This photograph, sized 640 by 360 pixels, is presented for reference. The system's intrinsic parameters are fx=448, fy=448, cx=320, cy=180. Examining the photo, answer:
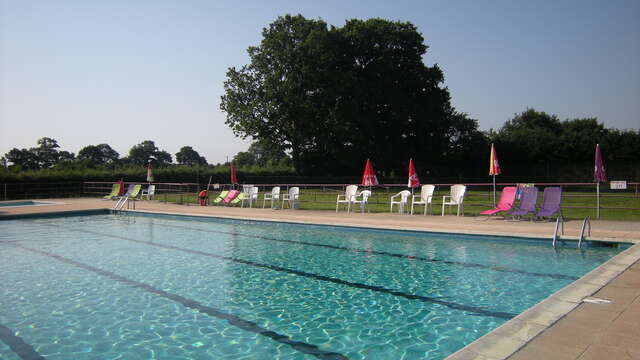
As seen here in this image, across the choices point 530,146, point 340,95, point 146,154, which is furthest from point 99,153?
point 530,146

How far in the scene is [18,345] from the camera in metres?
4.13

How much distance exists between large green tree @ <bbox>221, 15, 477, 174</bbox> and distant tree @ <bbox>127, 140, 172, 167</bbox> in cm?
4972

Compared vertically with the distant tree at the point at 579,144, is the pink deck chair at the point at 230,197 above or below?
below

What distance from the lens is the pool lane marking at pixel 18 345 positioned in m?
3.91

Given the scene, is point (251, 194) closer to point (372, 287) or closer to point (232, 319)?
point (372, 287)

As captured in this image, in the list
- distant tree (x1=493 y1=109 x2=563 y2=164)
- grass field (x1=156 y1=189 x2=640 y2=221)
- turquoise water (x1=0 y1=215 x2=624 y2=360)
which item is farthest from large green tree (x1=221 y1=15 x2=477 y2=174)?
turquoise water (x1=0 y1=215 x2=624 y2=360)

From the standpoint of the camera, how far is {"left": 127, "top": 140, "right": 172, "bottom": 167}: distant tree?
3105 inches

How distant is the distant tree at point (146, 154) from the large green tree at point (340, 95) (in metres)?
49.7

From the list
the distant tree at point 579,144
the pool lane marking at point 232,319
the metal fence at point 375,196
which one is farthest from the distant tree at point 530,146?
the pool lane marking at point 232,319

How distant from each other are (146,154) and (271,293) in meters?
80.8

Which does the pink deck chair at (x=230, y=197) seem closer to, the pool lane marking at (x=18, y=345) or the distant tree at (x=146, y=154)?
the pool lane marking at (x=18, y=345)

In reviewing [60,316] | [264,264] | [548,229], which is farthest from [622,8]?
[60,316]

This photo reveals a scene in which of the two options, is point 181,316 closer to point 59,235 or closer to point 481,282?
point 481,282

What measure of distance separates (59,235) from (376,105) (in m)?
26.1
